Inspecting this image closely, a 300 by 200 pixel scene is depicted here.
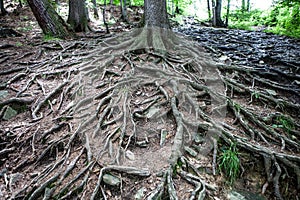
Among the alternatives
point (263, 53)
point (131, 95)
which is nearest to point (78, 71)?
point (131, 95)

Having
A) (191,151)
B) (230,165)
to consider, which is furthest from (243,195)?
(191,151)

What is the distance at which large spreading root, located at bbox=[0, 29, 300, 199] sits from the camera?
3.34 m

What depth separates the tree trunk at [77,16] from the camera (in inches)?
418

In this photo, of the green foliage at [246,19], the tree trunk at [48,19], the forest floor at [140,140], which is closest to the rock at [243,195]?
the forest floor at [140,140]

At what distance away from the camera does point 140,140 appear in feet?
13.0

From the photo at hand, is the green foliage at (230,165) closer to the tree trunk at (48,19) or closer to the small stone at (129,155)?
the small stone at (129,155)

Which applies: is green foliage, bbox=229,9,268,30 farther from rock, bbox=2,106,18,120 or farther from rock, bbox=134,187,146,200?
rock, bbox=134,187,146,200

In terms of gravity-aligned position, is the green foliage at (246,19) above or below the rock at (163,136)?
above

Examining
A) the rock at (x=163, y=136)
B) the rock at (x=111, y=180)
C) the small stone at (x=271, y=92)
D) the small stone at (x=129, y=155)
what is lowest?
the rock at (x=111, y=180)

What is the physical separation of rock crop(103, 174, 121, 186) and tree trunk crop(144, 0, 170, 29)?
4422mm

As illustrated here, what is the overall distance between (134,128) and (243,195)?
1.95 m

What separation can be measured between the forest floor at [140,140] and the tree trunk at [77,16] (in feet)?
16.5

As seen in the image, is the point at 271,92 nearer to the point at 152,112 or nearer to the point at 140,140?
the point at 152,112

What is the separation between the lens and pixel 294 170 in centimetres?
349
